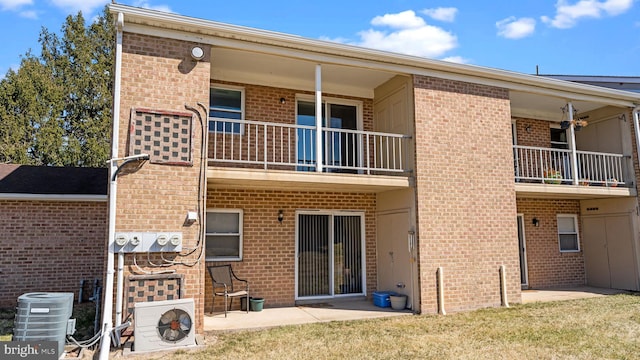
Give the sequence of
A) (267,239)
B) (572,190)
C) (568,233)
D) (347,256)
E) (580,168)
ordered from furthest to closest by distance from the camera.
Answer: (580,168), (568,233), (572,190), (347,256), (267,239)

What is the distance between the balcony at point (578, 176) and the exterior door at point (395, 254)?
307cm

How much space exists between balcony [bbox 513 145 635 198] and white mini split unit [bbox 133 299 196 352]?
779cm

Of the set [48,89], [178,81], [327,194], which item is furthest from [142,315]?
[48,89]

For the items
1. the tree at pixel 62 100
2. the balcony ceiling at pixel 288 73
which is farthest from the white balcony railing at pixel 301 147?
the tree at pixel 62 100

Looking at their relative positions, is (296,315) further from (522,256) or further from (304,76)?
(522,256)

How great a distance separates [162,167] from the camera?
680 cm

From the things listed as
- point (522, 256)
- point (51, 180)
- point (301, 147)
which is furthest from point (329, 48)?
point (522, 256)

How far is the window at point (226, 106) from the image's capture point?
918 cm

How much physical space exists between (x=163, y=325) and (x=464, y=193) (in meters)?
6.51

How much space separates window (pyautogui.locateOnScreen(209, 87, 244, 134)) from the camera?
918 centimetres

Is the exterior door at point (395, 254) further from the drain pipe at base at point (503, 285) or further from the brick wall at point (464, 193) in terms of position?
the drain pipe at base at point (503, 285)

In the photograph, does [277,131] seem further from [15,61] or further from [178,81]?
[15,61]

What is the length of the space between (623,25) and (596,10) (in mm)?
763

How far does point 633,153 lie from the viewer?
11016 millimetres
